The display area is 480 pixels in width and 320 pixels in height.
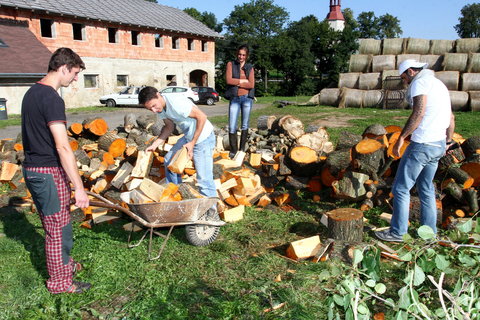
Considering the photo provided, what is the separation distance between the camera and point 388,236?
13.7 ft

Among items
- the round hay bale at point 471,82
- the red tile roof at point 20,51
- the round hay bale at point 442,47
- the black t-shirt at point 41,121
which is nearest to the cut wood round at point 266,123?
the black t-shirt at point 41,121

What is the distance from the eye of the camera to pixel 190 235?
402 centimetres

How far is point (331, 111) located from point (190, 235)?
13243 mm

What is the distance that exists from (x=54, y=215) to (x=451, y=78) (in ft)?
58.3

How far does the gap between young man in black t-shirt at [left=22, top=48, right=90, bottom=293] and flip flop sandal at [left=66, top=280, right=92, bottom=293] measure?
0.06m

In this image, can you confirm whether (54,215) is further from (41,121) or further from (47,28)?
(47,28)

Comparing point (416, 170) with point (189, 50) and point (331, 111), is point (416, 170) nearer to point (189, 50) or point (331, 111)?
point (331, 111)

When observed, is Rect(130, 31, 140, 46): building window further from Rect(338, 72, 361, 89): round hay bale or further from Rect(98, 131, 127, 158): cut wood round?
Rect(98, 131, 127, 158): cut wood round

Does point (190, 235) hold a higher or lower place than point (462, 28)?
lower

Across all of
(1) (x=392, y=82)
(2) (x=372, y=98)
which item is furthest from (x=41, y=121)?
(1) (x=392, y=82)

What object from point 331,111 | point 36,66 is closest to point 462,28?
point 331,111

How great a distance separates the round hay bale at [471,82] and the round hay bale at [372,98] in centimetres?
344

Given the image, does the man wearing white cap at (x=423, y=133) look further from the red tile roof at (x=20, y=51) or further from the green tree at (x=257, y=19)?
the green tree at (x=257, y=19)

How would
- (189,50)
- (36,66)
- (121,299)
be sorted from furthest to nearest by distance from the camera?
(189,50)
(36,66)
(121,299)
